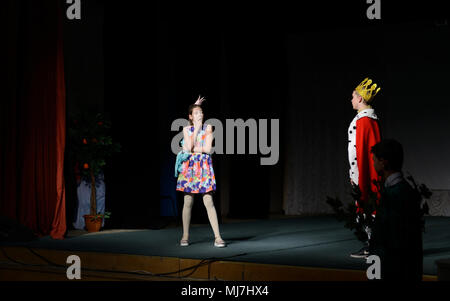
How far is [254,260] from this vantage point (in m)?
4.46

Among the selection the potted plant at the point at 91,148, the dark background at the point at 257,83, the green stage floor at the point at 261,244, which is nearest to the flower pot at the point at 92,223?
the potted plant at the point at 91,148

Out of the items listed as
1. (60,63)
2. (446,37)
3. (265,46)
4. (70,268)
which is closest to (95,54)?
(60,63)

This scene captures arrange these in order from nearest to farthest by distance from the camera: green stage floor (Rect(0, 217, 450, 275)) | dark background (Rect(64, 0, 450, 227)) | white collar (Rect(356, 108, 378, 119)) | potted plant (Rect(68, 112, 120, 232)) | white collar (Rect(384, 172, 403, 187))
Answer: white collar (Rect(384, 172, 403, 187)) < green stage floor (Rect(0, 217, 450, 275)) < white collar (Rect(356, 108, 378, 119)) < potted plant (Rect(68, 112, 120, 232)) < dark background (Rect(64, 0, 450, 227))

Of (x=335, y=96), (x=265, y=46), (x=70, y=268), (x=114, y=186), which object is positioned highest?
(x=265, y=46)

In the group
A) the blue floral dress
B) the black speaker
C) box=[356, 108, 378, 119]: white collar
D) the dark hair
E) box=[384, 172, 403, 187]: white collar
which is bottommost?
the black speaker

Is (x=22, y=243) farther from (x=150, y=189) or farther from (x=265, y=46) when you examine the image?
(x=265, y=46)

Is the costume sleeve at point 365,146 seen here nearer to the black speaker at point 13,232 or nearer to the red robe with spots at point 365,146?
the red robe with spots at point 365,146

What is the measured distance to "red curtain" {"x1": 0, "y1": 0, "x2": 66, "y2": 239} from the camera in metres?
6.19

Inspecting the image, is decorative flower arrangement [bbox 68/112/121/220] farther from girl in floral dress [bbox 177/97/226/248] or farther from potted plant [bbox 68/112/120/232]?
girl in floral dress [bbox 177/97/226/248]

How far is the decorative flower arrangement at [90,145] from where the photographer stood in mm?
6754

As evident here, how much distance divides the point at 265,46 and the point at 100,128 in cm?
317

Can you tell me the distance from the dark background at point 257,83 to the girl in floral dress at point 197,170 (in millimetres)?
1905

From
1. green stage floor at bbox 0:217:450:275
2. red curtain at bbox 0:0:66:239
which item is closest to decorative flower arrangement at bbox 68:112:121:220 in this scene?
red curtain at bbox 0:0:66:239

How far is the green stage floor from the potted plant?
0.24 m
